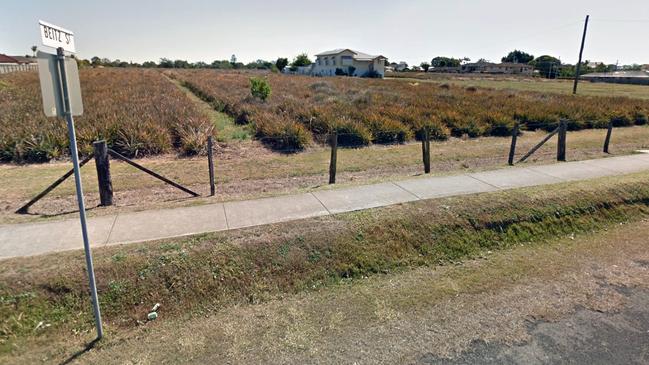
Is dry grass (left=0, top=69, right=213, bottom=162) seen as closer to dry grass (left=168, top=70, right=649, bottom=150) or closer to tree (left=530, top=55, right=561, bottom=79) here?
dry grass (left=168, top=70, right=649, bottom=150)

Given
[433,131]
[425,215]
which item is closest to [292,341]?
[425,215]

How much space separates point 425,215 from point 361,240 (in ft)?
3.99

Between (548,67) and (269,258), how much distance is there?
385ft

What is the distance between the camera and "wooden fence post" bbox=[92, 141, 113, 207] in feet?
19.9

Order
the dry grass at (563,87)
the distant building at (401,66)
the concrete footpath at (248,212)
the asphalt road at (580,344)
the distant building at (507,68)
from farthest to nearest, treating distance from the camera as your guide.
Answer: the distant building at (401,66)
the distant building at (507,68)
the dry grass at (563,87)
the concrete footpath at (248,212)
the asphalt road at (580,344)

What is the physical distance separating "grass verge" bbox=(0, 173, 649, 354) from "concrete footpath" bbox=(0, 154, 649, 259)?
31cm

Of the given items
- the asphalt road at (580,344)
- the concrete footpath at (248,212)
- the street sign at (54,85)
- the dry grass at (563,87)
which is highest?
the dry grass at (563,87)

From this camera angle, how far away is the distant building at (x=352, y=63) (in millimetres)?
73125

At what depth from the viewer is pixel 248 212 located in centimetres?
552

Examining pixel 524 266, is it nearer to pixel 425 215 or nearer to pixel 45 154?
pixel 425 215

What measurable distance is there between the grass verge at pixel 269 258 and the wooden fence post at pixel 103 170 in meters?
2.43

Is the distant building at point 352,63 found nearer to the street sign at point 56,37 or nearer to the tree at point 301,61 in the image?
the tree at point 301,61

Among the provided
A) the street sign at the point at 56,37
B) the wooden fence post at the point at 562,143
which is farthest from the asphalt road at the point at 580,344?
the wooden fence post at the point at 562,143

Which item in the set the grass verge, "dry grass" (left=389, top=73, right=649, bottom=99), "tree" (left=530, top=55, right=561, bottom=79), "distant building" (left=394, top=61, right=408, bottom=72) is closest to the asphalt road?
the grass verge
